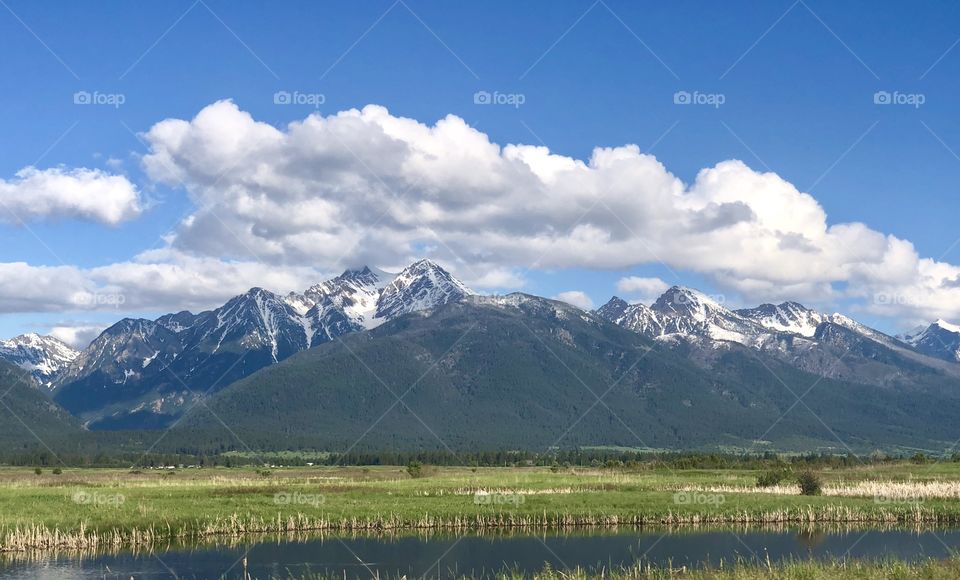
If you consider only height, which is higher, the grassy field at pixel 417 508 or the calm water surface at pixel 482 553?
the grassy field at pixel 417 508

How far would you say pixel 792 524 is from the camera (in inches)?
3093

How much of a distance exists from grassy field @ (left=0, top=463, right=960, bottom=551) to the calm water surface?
553cm

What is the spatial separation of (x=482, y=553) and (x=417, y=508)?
1982 cm

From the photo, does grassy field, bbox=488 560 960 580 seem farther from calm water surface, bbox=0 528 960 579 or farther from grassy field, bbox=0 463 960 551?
grassy field, bbox=0 463 960 551

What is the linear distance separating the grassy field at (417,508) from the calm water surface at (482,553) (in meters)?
5.53

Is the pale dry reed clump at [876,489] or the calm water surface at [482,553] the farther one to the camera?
the pale dry reed clump at [876,489]

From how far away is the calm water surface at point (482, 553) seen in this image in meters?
56.2

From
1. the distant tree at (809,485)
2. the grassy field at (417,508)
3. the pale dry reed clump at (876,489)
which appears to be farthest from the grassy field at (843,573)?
the distant tree at (809,485)

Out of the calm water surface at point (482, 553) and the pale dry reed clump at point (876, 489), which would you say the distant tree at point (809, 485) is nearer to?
the pale dry reed clump at point (876, 489)

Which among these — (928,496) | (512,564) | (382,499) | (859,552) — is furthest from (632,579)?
(928,496)

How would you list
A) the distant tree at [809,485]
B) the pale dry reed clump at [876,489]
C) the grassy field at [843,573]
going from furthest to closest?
the distant tree at [809,485] → the pale dry reed clump at [876,489] → the grassy field at [843,573]

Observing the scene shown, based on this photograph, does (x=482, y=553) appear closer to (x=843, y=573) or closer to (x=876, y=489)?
(x=843, y=573)

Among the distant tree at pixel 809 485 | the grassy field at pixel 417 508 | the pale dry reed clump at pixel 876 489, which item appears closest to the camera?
the grassy field at pixel 417 508

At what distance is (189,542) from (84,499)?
2526 centimetres
